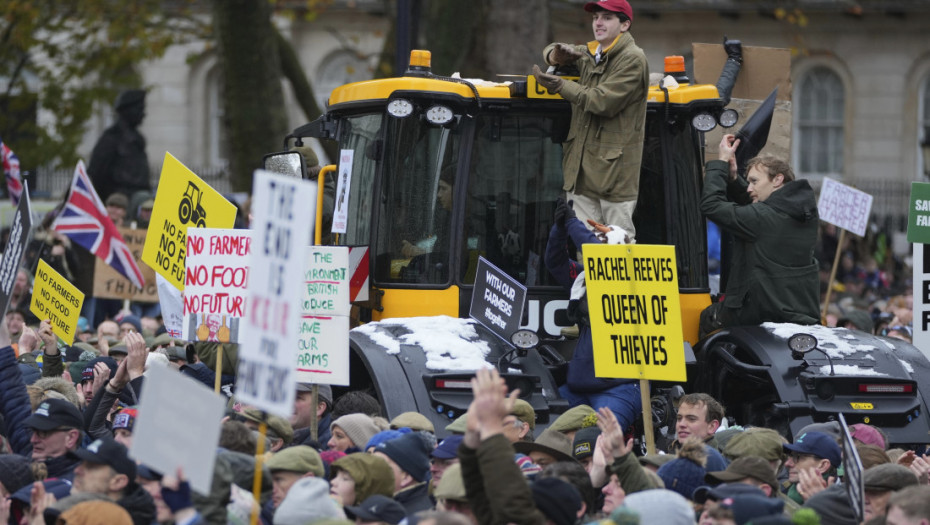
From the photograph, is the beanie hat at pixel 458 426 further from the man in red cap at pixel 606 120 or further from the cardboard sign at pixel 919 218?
the cardboard sign at pixel 919 218

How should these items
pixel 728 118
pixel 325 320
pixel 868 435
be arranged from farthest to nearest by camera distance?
pixel 728 118
pixel 325 320
pixel 868 435

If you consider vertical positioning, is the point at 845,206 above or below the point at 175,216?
below

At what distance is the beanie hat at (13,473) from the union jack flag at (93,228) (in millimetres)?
6099

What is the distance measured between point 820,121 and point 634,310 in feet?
99.2

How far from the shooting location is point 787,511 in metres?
6.61

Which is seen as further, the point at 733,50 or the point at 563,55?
the point at 733,50

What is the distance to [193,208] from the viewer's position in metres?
9.65

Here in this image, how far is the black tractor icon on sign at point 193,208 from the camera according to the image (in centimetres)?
962

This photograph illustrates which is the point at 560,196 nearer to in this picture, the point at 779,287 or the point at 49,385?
the point at 779,287

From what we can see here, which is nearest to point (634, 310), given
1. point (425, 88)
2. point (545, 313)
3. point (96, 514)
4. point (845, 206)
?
point (545, 313)

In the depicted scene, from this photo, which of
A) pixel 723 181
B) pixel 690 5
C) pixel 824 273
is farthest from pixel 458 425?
pixel 690 5

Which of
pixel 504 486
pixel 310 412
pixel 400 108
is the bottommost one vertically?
pixel 310 412

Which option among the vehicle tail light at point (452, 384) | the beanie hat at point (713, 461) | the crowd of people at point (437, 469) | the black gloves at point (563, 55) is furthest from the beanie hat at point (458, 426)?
the black gloves at point (563, 55)

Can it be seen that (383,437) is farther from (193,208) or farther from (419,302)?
(193,208)
